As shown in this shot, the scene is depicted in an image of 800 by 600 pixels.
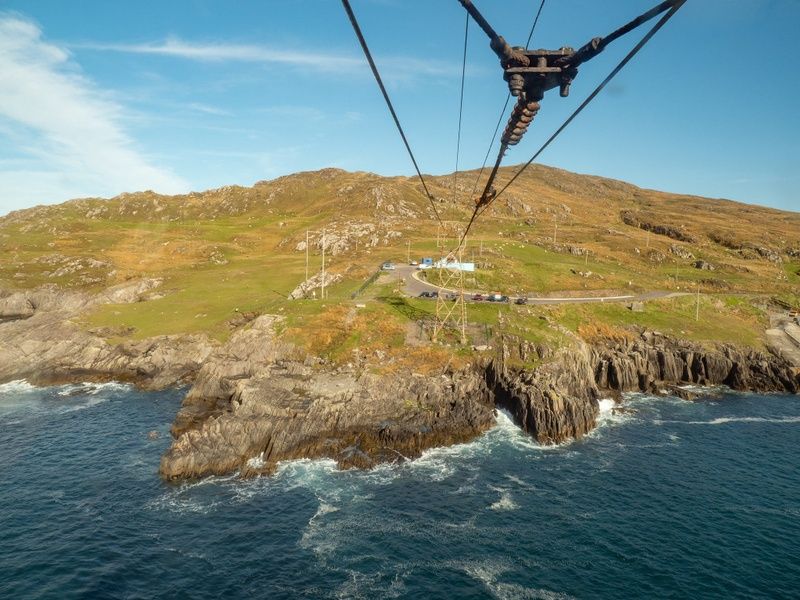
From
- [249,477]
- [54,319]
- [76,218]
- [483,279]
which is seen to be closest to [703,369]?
[483,279]

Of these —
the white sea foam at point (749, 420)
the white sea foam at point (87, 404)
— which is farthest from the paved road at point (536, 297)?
Answer: the white sea foam at point (87, 404)

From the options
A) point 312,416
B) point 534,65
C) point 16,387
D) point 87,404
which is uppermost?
point 534,65

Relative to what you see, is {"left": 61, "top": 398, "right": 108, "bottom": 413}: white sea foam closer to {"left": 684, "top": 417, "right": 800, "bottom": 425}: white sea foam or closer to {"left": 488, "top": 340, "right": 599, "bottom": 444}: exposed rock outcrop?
{"left": 488, "top": 340, "right": 599, "bottom": 444}: exposed rock outcrop

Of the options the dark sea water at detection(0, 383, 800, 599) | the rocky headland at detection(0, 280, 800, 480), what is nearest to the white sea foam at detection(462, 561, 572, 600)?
the dark sea water at detection(0, 383, 800, 599)

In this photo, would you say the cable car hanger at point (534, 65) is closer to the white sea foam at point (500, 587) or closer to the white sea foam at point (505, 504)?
the white sea foam at point (500, 587)

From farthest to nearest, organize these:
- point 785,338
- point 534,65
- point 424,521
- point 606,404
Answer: point 785,338 < point 606,404 < point 424,521 < point 534,65

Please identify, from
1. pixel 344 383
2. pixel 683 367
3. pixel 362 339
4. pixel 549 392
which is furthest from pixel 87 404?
pixel 683 367

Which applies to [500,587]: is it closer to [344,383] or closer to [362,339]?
[344,383]
